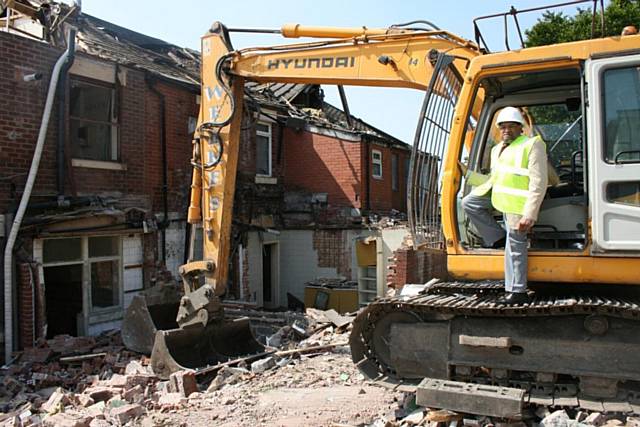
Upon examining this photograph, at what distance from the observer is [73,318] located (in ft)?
33.7

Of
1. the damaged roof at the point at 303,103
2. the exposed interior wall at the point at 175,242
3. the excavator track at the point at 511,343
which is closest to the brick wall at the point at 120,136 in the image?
the exposed interior wall at the point at 175,242

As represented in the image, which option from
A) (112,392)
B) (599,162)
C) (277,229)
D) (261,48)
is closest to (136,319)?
(112,392)

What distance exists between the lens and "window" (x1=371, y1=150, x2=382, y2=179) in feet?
57.3

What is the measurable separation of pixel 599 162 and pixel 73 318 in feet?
Answer: 28.9

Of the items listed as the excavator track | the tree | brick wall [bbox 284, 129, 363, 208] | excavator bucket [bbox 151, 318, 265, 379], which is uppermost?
the tree

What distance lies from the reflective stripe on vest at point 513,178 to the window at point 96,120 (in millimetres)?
7946

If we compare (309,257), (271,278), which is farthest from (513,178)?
(271,278)

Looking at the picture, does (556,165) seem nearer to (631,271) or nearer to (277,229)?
(631,271)

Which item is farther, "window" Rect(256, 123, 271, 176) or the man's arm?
"window" Rect(256, 123, 271, 176)

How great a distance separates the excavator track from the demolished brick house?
143 inches

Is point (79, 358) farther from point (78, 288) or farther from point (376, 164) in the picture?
point (376, 164)

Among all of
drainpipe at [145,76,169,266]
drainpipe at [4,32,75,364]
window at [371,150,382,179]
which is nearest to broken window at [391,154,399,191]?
window at [371,150,382,179]

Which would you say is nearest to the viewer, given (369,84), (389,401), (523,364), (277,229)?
(523,364)

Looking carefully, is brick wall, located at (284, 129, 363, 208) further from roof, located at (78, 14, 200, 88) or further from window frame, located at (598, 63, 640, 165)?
window frame, located at (598, 63, 640, 165)
